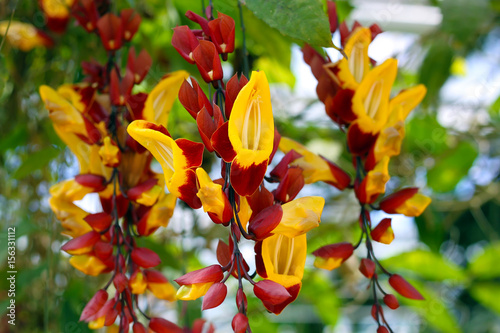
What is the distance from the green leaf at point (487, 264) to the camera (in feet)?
3.49

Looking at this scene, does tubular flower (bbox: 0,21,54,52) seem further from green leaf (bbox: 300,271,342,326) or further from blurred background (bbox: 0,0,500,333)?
green leaf (bbox: 300,271,342,326)

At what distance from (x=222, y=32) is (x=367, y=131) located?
0.44 feet

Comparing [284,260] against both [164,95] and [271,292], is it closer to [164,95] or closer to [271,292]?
[271,292]

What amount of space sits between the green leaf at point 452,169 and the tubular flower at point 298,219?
0.80 meters

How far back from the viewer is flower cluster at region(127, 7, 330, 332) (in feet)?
0.80

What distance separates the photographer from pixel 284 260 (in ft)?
0.93

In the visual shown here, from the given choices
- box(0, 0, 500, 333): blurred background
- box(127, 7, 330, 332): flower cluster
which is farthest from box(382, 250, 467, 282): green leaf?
box(127, 7, 330, 332): flower cluster

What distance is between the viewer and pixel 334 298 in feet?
3.85

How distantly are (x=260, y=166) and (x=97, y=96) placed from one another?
22cm

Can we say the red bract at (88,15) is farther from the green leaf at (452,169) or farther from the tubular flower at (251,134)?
the green leaf at (452,169)

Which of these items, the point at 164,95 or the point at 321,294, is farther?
the point at 321,294

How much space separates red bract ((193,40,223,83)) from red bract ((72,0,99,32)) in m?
0.21

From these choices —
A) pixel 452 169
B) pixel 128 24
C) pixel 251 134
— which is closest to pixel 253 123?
pixel 251 134

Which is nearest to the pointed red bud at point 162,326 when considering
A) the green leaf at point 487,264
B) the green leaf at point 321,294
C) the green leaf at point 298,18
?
the green leaf at point 298,18
